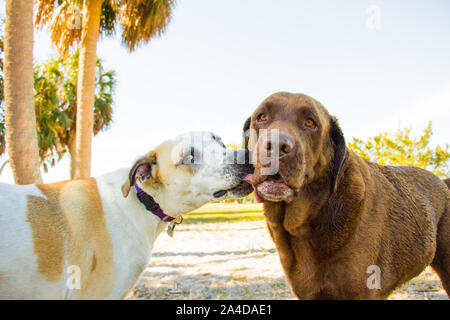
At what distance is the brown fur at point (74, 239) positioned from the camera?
91.9 inches

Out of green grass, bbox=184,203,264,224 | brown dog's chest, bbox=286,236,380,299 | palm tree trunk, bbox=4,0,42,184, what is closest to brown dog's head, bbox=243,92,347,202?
brown dog's chest, bbox=286,236,380,299

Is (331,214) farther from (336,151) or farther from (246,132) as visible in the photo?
A: (246,132)

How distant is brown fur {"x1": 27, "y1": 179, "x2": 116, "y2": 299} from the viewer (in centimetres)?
→ 233

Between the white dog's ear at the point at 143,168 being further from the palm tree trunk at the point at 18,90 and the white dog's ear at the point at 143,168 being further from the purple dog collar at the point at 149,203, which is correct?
the palm tree trunk at the point at 18,90

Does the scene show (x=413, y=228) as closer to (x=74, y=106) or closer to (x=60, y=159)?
(x=74, y=106)

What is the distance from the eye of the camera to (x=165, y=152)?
302 centimetres

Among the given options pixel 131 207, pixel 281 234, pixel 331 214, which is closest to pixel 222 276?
pixel 281 234

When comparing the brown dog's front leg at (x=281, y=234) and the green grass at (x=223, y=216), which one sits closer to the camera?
the brown dog's front leg at (x=281, y=234)

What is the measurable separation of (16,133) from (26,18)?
2.02 m

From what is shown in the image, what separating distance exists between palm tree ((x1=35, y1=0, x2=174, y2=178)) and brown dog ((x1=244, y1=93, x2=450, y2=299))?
5933 mm

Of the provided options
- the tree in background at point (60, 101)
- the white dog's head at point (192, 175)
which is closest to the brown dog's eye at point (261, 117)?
the white dog's head at point (192, 175)

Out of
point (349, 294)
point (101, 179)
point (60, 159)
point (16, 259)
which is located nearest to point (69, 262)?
point (16, 259)

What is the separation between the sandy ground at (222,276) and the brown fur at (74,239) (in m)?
2.22

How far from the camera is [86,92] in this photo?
737 cm
